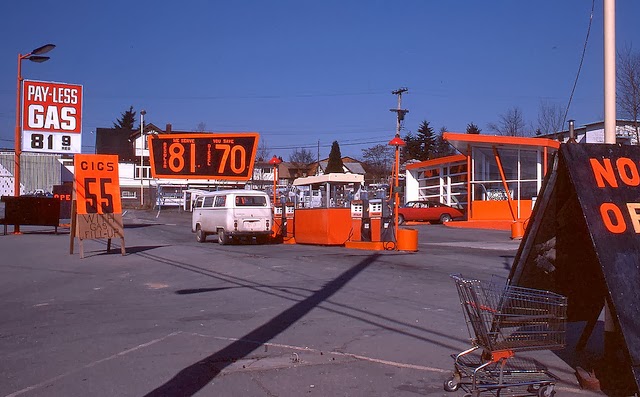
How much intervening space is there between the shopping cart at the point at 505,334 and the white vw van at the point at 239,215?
56.1ft

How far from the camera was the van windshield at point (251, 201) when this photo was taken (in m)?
22.9

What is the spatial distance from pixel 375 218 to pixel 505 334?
1496 cm

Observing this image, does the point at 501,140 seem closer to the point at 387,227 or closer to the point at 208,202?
the point at 387,227

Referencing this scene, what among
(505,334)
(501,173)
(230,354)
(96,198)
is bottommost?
(230,354)

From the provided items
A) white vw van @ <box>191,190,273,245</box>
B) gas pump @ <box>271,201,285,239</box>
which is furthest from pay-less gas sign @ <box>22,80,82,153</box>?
gas pump @ <box>271,201,285,239</box>

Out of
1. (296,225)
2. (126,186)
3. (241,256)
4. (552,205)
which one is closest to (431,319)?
(552,205)

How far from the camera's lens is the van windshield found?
22859 millimetres

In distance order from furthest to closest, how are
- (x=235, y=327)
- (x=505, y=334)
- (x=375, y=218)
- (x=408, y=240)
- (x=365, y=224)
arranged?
1. (x=365, y=224)
2. (x=375, y=218)
3. (x=408, y=240)
4. (x=235, y=327)
5. (x=505, y=334)

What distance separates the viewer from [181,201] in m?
64.4

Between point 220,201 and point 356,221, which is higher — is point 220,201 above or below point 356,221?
above

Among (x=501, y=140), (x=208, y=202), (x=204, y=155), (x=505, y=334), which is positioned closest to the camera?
(x=505, y=334)

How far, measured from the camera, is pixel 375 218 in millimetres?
20641

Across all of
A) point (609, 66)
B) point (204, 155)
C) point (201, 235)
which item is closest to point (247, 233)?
point (201, 235)

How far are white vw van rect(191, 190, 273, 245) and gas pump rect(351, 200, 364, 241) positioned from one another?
10.8 feet
